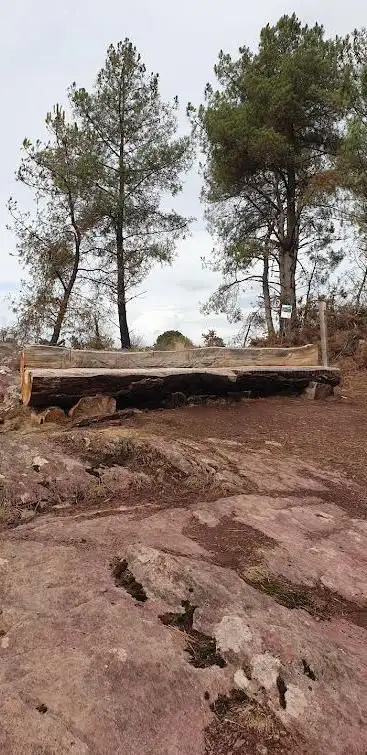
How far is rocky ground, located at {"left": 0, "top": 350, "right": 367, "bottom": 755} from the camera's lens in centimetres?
169

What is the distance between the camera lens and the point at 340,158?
12312mm

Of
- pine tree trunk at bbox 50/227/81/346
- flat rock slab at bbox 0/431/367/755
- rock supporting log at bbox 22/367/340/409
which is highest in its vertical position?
pine tree trunk at bbox 50/227/81/346

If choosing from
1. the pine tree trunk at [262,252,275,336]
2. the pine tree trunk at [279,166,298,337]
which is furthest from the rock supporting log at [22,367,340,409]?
the pine tree trunk at [262,252,275,336]

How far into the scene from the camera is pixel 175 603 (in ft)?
7.67

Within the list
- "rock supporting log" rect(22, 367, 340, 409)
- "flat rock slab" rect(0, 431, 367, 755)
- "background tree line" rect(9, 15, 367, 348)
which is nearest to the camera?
"flat rock slab" rect(0, 431, 367, 755)

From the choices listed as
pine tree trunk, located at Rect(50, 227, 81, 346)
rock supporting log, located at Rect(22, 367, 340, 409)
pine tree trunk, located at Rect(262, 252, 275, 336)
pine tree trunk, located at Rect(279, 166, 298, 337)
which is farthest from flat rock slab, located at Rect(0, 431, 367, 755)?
pine tree trunk, located at Rect(262, 252, 275, 336)

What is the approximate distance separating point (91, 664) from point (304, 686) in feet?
2.53

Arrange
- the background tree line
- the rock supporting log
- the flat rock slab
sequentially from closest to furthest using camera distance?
1. the flat rock slab
2. the rock supporting log
3. the background tree line

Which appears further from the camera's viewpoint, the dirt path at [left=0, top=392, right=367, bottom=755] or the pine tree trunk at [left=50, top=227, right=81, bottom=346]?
the pine tree trunk at [left=50, top=227, right=81, bottom=346]

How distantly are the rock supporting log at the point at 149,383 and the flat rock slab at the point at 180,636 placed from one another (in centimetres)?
283

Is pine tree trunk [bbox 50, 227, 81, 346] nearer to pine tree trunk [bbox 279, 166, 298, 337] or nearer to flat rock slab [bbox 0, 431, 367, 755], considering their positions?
pine tree trunk [bbox 279, 166, 298, 337]

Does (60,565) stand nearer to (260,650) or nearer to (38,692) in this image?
(38,692)

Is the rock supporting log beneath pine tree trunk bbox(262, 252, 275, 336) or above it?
beneath

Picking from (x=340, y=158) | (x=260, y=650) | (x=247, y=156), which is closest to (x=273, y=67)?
(x=247, y=156)
